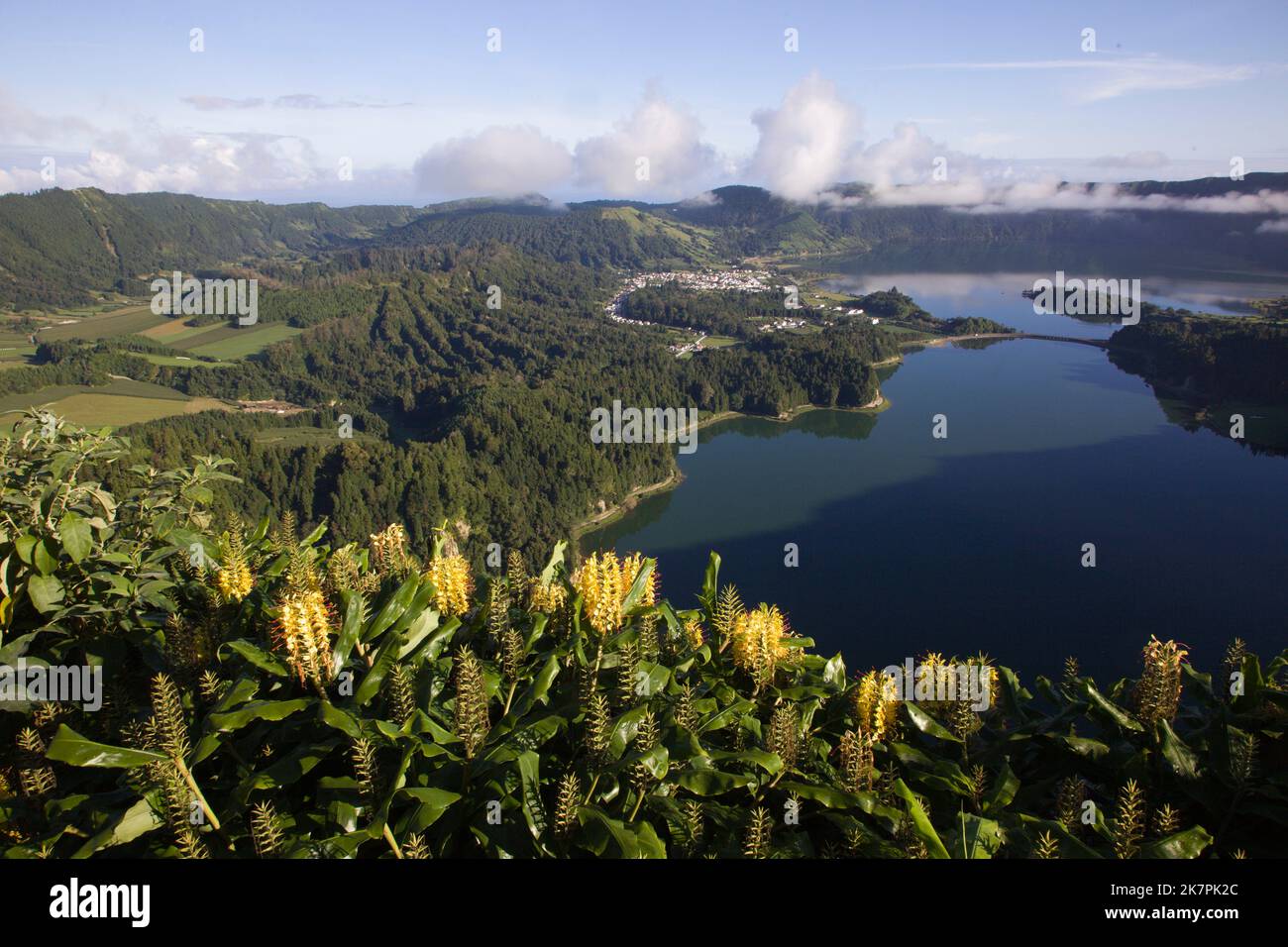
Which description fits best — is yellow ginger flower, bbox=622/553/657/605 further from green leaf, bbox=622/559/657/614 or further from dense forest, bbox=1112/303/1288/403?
dense forest, bbox=1112/303/1288/403

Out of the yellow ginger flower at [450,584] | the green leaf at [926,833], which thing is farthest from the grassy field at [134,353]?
the green leaf at [926,833]

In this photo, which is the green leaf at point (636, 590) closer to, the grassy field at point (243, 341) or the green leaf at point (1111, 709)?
the green leaf at point (1111, 709)

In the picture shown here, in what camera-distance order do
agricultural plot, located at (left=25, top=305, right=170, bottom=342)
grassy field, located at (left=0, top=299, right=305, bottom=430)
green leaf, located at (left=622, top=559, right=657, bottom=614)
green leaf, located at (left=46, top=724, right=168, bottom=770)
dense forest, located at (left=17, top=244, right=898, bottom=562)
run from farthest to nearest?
1. agricultural plot, located at (left=25, top=305, right=170, bottom=342)
2. grassy field, located at (left=0, top=299, right=305, bottom=430)
3. dense forest, located at (left=17, top=244, right=898, bottom=562)
4. green leaf, located at (left=622, top=559, right=657, bottom=614)
5. green leaf, located at (left=46, top=724, right=168, bottom=770)

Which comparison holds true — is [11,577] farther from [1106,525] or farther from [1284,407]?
[1284,407]

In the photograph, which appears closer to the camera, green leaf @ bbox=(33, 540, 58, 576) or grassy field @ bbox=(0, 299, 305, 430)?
green leaf @ bbox=(33, 540, 58, 576)

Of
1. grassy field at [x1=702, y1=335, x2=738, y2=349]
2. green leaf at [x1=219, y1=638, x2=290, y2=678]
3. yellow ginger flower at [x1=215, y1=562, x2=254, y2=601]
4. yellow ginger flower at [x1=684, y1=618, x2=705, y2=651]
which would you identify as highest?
grassy field at [x1=702, y1=335, x2=738, y2=349]

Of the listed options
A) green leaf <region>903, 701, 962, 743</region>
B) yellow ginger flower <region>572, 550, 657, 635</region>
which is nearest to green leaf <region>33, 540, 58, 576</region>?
yellow ginger flower <region>572, 550, 657, 635</region>

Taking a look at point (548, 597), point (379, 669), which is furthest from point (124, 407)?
point (379, 669)
